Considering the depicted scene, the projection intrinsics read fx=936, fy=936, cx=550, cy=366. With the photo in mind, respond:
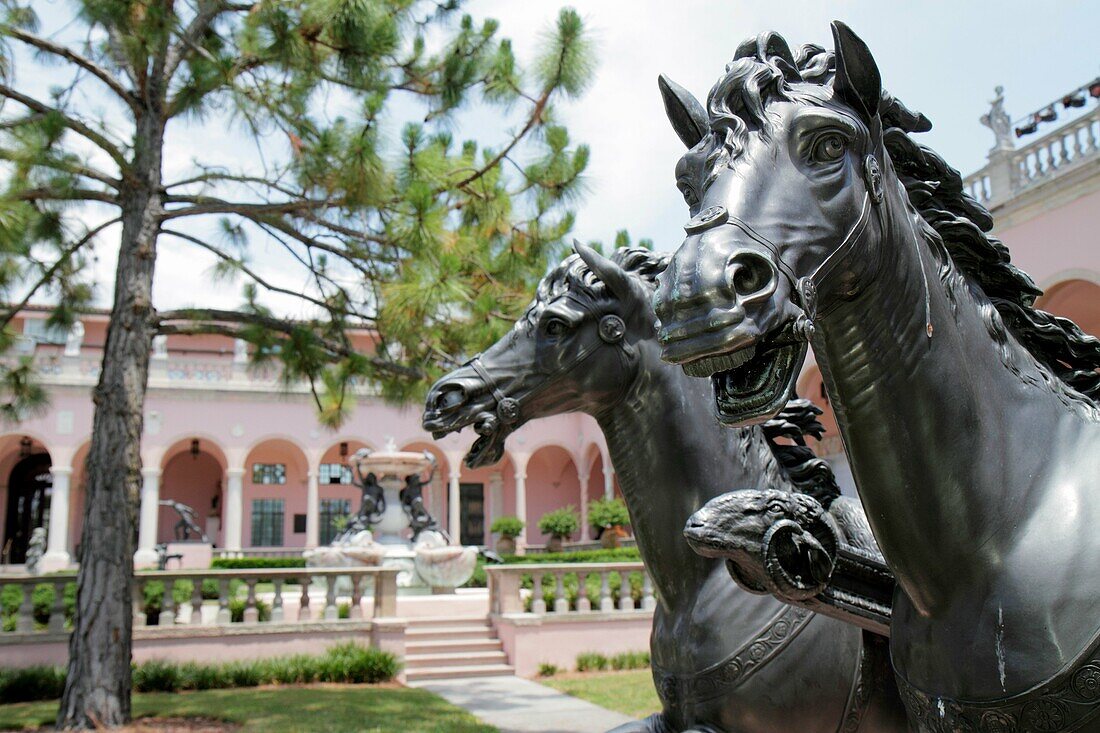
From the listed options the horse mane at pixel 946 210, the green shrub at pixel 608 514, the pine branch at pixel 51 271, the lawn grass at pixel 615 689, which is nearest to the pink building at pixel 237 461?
the green shrub at pixel 608 514

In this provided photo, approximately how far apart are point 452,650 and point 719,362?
1138 cm

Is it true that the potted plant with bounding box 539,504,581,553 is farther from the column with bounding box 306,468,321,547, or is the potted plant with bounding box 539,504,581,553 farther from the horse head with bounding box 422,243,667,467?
the horse head with bounding box 422,243,667,467

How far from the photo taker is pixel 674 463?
2.55m

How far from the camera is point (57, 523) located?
28203 mm

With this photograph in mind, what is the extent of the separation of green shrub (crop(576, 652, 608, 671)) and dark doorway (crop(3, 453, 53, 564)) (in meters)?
28.9

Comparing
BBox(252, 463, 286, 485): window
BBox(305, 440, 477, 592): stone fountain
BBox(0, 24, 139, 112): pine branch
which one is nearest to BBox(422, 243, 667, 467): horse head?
BBox(0, 24, 139, 112): pine branch

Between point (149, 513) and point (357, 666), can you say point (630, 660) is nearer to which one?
point (357, 666)

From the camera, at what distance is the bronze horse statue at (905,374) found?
1.29m

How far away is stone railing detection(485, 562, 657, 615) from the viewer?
12047 millimetres

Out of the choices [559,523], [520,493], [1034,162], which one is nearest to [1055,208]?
[1034,162]

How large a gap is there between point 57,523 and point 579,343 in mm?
29885

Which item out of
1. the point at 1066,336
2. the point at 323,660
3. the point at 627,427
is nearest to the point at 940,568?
the point at 1066,336

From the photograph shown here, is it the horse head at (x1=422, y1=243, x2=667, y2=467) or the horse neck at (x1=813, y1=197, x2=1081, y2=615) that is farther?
the horse head at (x1=422, y1=243, x2=667, y2=467)

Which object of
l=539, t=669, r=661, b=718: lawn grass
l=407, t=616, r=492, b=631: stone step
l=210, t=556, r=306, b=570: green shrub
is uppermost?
l=210, t=556, r=306, b=570: green shrub
